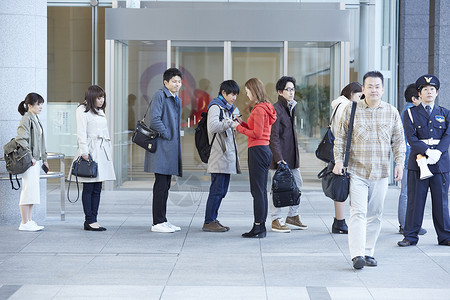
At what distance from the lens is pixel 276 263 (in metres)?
6.73

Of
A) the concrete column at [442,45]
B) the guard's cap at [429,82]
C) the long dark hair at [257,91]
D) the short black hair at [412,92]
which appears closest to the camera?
the guard's cap at [429,82]

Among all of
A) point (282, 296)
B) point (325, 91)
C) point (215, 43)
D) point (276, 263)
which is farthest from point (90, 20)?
point (282, 296)

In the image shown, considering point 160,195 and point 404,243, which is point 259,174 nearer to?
point 160,195

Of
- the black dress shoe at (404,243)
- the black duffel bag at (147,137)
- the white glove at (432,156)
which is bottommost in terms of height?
the black dress shoe at (404,243)

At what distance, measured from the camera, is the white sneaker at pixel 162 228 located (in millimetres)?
8414

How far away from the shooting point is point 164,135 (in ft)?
27.1

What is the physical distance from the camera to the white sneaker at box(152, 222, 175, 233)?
27.6 ft

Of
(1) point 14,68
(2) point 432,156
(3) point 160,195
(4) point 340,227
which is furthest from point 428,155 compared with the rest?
(1) point 14,68

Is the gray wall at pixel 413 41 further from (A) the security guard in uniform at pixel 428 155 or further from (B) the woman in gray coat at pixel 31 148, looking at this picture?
(B) the woman in gray coat at pixel 31 148

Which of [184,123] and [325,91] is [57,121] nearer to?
[184,123]

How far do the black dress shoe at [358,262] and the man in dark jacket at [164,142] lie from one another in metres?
2.64

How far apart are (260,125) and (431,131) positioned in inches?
69.1

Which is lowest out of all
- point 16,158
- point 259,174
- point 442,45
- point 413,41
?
point 259,174

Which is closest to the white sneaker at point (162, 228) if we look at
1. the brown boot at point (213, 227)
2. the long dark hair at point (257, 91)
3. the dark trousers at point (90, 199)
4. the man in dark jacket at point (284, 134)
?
the brown boot at point (213, 227)
